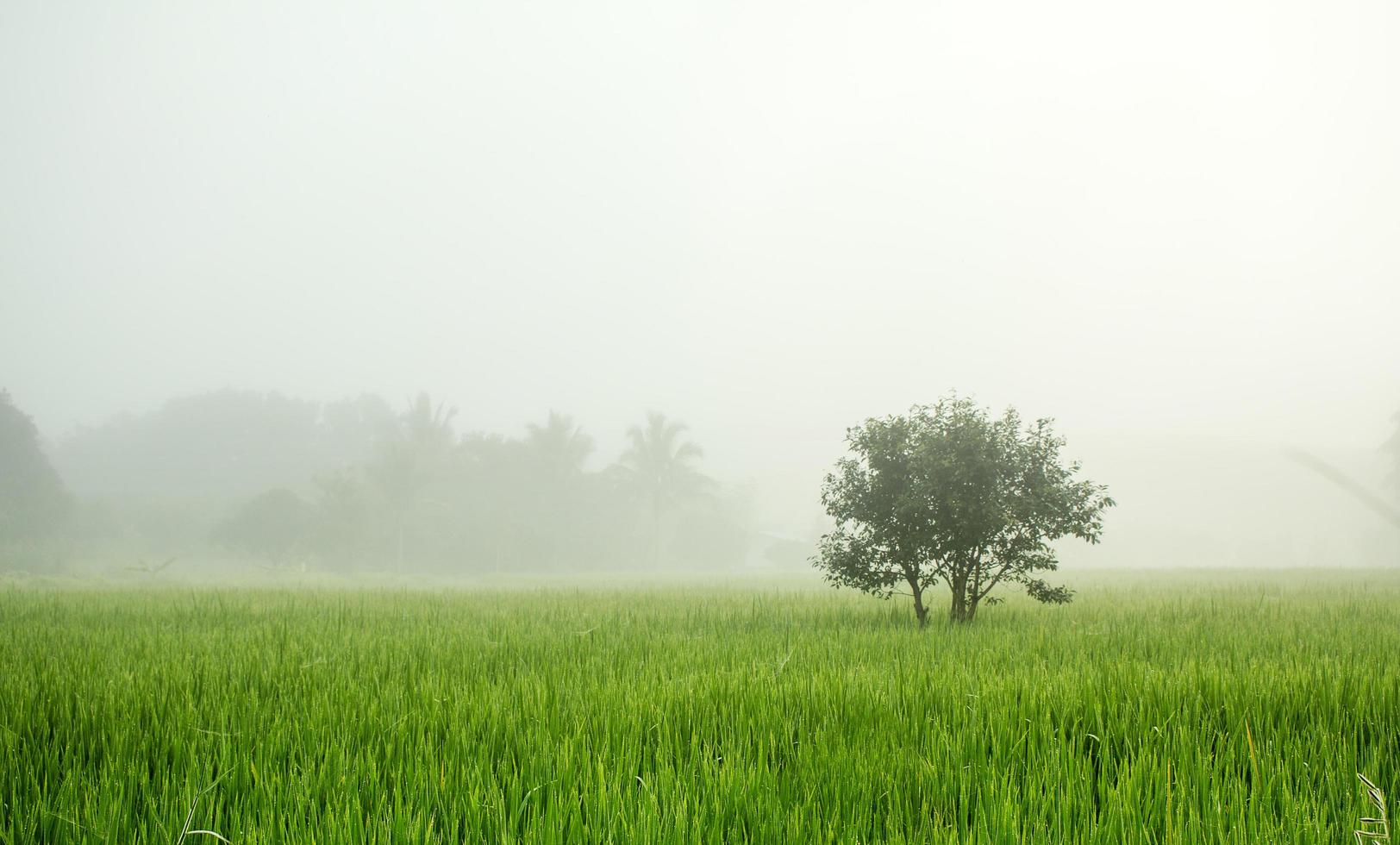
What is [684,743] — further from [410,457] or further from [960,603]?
[410,457]

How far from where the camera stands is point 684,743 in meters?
4.09

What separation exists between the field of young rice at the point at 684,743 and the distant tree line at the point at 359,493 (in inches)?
1861

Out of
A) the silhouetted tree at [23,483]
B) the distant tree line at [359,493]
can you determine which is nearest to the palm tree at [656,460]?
the distant tree line at [359,493]

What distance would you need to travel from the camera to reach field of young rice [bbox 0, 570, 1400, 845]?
273cm

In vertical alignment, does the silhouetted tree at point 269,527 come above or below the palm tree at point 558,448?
below

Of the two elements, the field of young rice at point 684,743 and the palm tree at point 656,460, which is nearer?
the field of young rice at point 684,743

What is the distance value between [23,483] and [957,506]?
53.1m

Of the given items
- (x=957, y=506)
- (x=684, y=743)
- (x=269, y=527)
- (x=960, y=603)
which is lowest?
(x=269, y=527)

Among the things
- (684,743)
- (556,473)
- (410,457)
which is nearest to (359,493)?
(410,457)

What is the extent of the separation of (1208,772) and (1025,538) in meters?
8.02

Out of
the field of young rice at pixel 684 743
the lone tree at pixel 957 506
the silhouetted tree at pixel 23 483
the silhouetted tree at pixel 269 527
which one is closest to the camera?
the field of young rice at pixel 684 743

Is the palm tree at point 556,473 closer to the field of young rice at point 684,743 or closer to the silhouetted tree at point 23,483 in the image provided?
the silhouetted tree at point 23,483

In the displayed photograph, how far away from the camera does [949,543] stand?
435 inches

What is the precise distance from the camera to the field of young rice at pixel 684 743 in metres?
2.73
